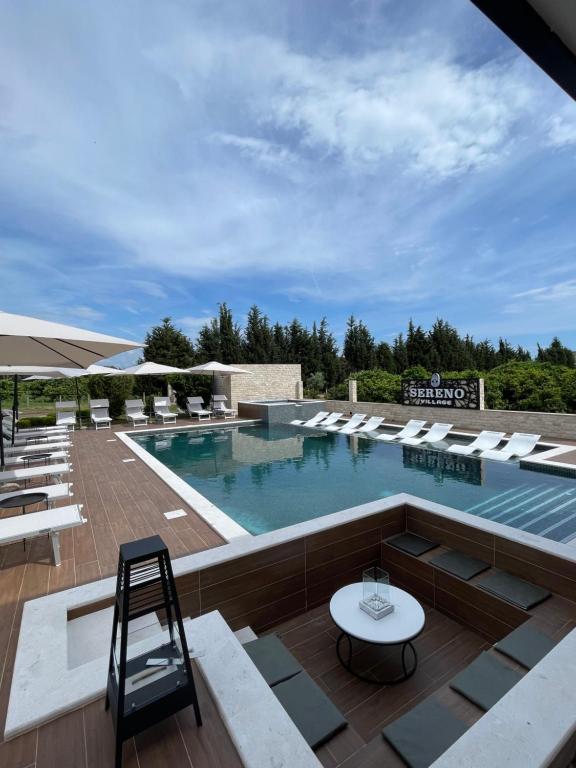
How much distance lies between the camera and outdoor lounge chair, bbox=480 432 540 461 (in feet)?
27.3

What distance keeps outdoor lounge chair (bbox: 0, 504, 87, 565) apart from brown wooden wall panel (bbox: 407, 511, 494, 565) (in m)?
3.66

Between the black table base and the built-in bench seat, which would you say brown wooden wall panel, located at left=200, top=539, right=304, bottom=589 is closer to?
the built-in bench seat

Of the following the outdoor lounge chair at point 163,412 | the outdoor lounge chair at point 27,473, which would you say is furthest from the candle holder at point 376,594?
the outdoor lounge chair at point 163,412

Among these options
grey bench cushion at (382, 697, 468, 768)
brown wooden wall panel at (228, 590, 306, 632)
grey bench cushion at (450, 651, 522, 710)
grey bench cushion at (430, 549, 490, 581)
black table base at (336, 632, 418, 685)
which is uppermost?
grey bench cushion at (430, 549, 490, 581)

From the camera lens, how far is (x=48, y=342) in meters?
4.37

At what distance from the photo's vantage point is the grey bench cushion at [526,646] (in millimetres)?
2477

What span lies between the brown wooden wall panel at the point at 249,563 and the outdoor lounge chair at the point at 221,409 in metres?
12.1

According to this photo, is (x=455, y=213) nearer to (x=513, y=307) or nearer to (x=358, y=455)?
(x=358, y=455)

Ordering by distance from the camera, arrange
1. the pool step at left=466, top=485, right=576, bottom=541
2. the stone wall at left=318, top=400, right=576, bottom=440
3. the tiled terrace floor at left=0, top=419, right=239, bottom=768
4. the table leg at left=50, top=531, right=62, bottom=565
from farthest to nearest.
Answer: the stone wall at left=318, top=400, right=576, bottom=440, the pool step at left=466, top=485, right=576, bottom=541, the table leg at left=50, top=531, right=62, bottom=565, the tiled terrace floor at left=0, top=419, right=239, bottom=768

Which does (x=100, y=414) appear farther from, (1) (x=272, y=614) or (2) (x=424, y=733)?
(2) (x=424, y=733)

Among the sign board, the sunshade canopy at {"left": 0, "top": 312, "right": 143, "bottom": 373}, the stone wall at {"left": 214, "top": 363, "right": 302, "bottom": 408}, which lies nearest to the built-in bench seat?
the sunshade canopy at {"left": 0, "top": 312, "right": 143, "bottom": 373}

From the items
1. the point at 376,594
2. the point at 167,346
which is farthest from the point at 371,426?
the point at 167,346

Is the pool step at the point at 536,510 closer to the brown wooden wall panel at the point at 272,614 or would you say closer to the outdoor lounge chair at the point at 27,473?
the brown wooden wall panel at the point at 272,614

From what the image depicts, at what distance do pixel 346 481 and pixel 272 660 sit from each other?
5.03 metres
